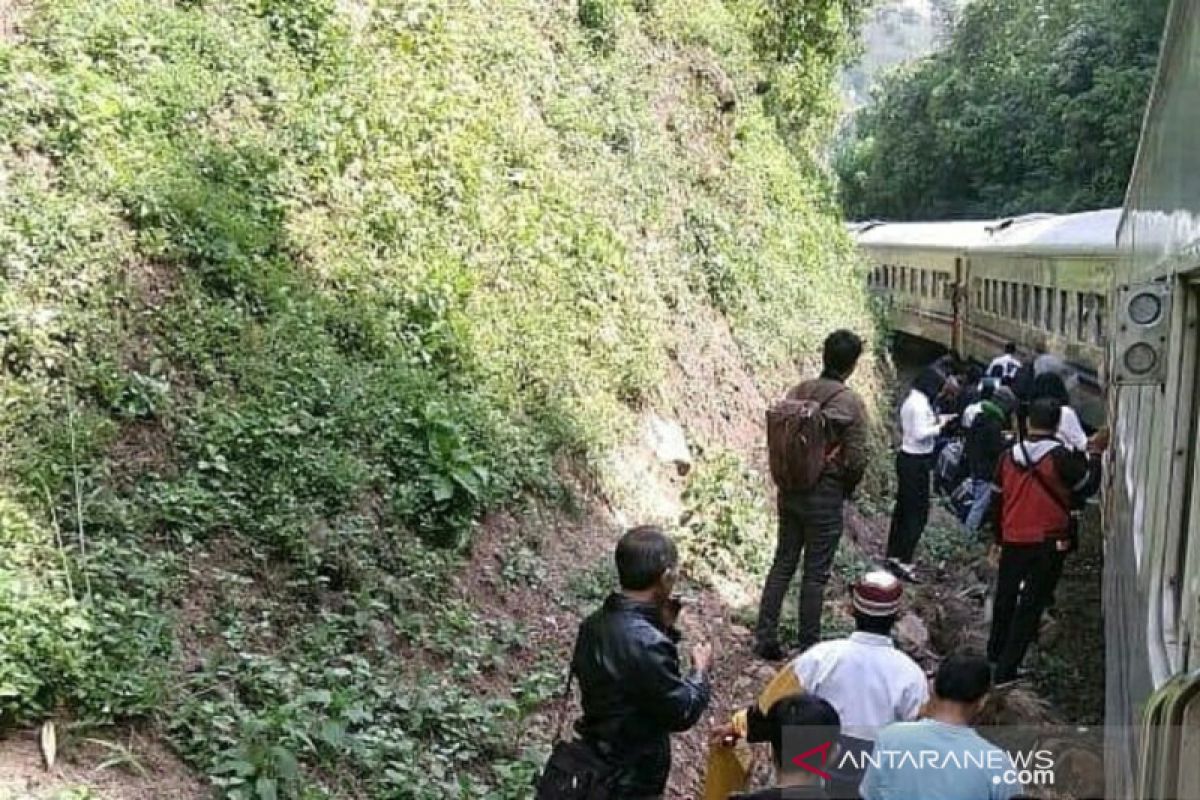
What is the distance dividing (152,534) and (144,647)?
0.72m

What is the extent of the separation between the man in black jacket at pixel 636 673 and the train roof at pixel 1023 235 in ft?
26.3

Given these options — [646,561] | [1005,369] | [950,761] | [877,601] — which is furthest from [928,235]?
[950,761]

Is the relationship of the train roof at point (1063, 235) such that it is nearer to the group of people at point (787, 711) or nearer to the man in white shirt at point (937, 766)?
the group of people at point (787, 711)

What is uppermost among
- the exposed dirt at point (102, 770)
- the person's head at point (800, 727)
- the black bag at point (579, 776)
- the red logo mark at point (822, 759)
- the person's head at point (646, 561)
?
the person's head at point (646, 561)

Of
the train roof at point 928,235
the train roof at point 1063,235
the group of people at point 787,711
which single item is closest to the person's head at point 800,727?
the group of people at point 787,711

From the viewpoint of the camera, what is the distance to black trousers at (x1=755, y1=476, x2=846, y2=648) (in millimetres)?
6391

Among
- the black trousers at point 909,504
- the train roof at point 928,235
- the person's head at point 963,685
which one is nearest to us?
the person's head at point 963,685

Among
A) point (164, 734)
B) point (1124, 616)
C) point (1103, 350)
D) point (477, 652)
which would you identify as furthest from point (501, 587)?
point (1103, 350)

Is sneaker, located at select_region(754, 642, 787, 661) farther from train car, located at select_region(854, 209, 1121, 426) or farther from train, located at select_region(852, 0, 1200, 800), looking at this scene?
train car, located at select_region(854, 209, 1121, 426)

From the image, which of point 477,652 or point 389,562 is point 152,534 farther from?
point 477,652

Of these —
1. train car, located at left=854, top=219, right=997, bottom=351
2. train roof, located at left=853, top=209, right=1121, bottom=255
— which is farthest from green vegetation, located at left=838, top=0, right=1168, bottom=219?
train car, located at left=854, top=219, right=997, bottom=351

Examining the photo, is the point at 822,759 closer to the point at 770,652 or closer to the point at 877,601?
the point at 877,601

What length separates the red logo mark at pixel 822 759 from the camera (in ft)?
9.48

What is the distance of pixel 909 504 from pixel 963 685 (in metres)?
5.86
